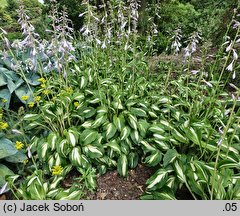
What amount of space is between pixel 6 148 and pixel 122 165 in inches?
54.4

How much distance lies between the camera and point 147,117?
11.7 feet

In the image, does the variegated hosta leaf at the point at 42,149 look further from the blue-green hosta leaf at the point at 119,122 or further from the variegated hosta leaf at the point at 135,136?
the variegated hosta leaf at the point at 135,136

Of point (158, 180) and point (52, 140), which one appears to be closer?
point (158, 180)

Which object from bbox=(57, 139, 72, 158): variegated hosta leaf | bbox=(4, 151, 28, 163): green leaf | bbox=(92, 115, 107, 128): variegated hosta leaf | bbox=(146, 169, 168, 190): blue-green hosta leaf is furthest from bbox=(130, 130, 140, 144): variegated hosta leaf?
bbox=(4, 151, 28, 163): green leaf

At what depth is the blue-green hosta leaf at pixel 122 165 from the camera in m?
3.08

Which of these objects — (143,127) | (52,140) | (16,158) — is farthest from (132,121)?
(16,158)

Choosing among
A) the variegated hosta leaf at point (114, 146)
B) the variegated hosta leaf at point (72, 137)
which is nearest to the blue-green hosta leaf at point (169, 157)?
the variegated hosta leaf at point (114, 146)

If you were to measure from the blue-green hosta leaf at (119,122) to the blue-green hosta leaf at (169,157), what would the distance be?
0.68 m

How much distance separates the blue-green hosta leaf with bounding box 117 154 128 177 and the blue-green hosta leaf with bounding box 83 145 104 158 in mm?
230

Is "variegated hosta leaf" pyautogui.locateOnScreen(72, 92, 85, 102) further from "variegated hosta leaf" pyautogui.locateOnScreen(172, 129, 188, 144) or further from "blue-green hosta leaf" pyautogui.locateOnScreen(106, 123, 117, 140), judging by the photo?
"variegated hosta leaf" pyautogui.locateOnScreen(172, 129, 188, 144)

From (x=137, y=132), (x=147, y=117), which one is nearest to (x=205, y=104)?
(x=147, y=117)

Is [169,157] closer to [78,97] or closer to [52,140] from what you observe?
[52,140]

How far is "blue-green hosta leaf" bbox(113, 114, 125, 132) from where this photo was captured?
130 inches

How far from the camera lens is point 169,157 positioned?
9.29 ft
